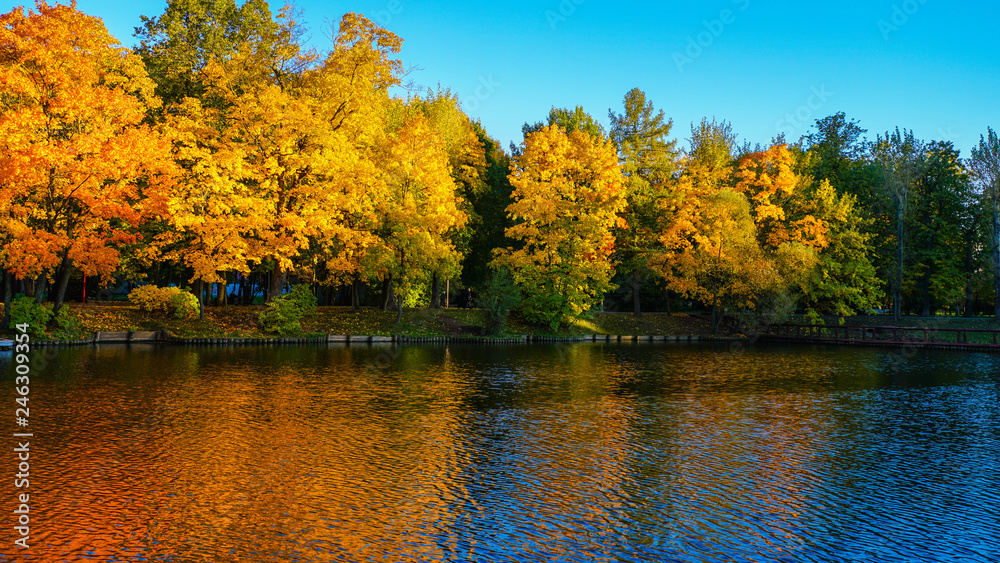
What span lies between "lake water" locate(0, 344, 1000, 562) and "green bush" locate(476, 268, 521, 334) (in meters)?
20.5

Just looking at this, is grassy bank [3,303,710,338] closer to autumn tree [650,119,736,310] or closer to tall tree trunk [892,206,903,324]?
autumn tree [650,119,736,310]

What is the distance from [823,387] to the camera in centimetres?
2250

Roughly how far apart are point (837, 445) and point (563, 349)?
23.7 m

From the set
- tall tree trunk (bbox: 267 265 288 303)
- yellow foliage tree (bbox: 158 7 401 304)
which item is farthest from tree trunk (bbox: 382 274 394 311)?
tall tree trunk (bbox: 267 265 288 303)

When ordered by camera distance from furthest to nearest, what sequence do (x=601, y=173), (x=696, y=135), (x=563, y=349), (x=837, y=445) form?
1. (x=696, y=135)
2. (x=601, y=173)
3. (x=563, y=349)
4. (x=837, y=445)

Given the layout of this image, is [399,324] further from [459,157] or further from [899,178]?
[899,178]

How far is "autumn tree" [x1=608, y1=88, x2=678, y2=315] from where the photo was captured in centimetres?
5316

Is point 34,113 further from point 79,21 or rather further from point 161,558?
point 161,558

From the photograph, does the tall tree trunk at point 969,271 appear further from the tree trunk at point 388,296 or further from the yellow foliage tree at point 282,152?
the yellow foliage tree at point 282,152

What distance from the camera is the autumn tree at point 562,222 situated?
46.0 metres

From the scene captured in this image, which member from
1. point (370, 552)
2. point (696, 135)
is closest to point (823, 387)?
point (370, 552)

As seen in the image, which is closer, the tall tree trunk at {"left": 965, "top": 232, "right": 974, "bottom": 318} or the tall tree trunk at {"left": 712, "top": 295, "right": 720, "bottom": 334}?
the tall tree trunk at {"left": 712, "top": 295, "right": 720, "bottom": 334}

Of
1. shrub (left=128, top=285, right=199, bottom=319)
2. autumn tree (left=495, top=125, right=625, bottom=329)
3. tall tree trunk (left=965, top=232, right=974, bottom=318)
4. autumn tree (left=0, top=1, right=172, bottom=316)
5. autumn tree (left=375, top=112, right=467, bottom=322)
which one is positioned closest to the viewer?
autumn tree (left=0, top=1, right=172, bottom=316)

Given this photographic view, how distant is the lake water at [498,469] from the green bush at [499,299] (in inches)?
806
